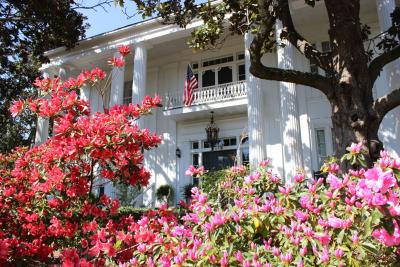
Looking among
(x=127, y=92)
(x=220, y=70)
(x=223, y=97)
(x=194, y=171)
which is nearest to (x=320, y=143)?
(x=223, y=97)

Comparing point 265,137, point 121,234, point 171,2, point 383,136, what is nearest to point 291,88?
point 265,137

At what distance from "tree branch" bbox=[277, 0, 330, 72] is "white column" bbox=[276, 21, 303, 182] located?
5.91 meters

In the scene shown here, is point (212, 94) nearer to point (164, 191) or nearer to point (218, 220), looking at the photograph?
point (164, 191)

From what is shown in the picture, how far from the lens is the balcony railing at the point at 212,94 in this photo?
14.6 m

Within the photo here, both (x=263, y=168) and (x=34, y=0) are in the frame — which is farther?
(x=34, y=0)

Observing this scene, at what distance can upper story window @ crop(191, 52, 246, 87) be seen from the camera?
15.9 m

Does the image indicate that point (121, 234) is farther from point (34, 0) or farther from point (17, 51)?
point (17, 51)

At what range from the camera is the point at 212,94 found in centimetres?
1557

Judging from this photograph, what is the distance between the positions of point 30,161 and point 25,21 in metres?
8.25

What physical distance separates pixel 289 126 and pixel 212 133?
4155mm

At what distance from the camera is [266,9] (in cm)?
533

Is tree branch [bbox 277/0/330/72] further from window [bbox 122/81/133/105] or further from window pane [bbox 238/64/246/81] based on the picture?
window [bbox 122/81/133/105]

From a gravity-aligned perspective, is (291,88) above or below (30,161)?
above

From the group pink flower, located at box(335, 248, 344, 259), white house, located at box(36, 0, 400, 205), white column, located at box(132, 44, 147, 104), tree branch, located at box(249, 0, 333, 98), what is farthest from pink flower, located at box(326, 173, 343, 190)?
white column, located at box(132, 44, 147, 104)
